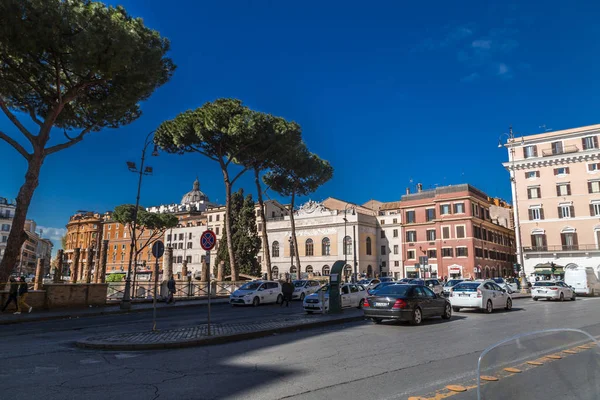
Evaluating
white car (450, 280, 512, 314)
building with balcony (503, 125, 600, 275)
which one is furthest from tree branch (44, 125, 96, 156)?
building with balcony (503, 125, 600, 275)

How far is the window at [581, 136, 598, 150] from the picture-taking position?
5152cm

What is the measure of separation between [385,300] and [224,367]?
7737 millimetres

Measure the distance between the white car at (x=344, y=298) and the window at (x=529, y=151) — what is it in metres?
44.1

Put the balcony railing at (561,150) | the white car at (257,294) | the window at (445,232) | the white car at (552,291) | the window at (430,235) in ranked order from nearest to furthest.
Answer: the white car at (257,294) < the white car at (552,291) < the balcony railing at (561,150) < the window at (445,232) < the window at (430,235)

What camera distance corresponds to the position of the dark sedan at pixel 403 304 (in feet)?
45.3

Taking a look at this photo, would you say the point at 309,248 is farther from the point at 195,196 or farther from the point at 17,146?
the point at 195,196

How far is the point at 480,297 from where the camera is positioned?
18.3 meters

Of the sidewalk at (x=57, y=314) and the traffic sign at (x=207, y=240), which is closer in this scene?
the traffic sign at (x=207, y=240)

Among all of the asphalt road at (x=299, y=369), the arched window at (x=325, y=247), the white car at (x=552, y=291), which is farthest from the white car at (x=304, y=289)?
the arched window at (x=325, y=247)

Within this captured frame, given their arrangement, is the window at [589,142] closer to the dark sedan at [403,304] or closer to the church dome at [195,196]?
the dark sedan at [403,304]

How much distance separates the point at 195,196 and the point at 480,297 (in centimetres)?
11305

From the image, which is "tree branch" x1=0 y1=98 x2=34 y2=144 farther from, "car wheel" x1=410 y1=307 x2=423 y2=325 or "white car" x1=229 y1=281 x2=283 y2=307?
"car wheel" x1=410 y1=307 x2=423 y2=325

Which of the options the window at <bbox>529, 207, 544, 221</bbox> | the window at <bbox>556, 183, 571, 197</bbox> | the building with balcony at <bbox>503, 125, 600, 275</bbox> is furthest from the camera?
the window at <bbox>529, 207, 544, 221</bbox>

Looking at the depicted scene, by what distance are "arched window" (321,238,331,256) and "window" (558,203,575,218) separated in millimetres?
33321
